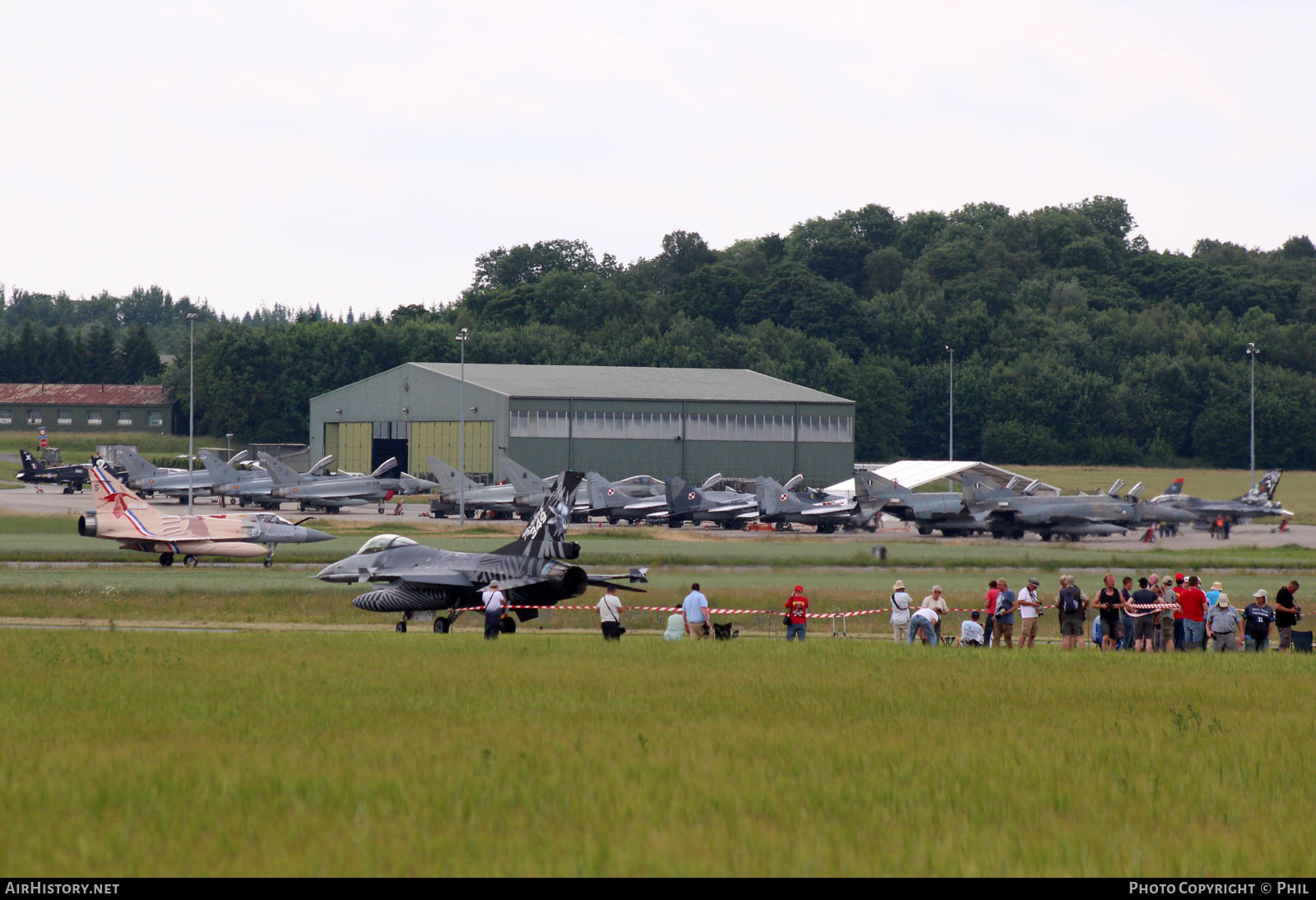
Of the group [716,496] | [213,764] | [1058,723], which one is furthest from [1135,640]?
[716,496]

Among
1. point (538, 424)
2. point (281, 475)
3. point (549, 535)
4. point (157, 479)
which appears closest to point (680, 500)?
point (538, 424)

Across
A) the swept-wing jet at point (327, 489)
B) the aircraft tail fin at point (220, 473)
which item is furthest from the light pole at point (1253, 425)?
the aircraft tail fin at point (220, 473)

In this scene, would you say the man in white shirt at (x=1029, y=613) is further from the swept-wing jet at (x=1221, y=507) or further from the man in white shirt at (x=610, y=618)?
the swept-wing jet at (x=1221, y=507)

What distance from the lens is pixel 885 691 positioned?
18.9 m

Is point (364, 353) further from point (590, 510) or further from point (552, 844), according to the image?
point (552, 844)

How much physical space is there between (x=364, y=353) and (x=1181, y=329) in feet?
266

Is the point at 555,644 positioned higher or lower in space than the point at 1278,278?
lower

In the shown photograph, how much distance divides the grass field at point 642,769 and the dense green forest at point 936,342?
112345mm

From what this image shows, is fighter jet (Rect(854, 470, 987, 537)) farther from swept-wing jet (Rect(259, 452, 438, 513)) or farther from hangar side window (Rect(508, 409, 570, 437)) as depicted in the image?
hangar side window (Rect(508, 409, 570, 437))

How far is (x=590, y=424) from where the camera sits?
96812 millimetres

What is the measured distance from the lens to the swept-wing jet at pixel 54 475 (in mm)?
94000

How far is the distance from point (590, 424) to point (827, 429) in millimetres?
17586

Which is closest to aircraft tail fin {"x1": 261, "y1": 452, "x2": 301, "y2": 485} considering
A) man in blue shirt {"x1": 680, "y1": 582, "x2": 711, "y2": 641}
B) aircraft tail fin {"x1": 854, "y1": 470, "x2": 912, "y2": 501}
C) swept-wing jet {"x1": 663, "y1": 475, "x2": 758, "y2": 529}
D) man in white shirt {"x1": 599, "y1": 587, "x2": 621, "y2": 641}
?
swept-wing jet {"x1": 663, "y1": 475, "x2": 758, "y2": 529}
